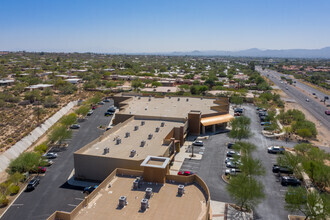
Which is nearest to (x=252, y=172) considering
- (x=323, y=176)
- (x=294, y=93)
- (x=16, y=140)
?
(x=323, y=176)

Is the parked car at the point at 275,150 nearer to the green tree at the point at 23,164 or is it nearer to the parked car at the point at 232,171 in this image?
the parked car at the point at 232,171

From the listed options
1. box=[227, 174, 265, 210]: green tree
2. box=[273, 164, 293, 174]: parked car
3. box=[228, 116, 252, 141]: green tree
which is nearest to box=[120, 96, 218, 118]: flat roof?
box=[228, 116, 252, 141]: green tree

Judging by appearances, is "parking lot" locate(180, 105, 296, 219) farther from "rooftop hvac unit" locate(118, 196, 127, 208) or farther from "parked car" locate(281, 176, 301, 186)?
"rooftop hvac unit" locate(118, 196, 127, 208)

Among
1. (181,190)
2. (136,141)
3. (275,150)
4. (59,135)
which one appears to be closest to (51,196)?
(136,141)

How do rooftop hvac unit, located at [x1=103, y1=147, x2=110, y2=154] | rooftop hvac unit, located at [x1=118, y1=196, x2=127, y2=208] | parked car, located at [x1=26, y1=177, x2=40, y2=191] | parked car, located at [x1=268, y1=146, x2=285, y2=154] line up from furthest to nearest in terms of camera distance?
parked car, located at [x1=268, y1=146, x2=285, y2=154]
rooftop hvac unit, located at [x1=103, y1=147, x2=110, y2=154]
parked car, located at [x1=26, y1=177, x2=40, y2=191]
rooftop hvac unit, located at [x1=118, y1=196, x2=127, y2=208]

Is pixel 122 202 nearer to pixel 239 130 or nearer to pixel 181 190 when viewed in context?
pixel 181 190

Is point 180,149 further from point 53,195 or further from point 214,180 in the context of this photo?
point 53,195
